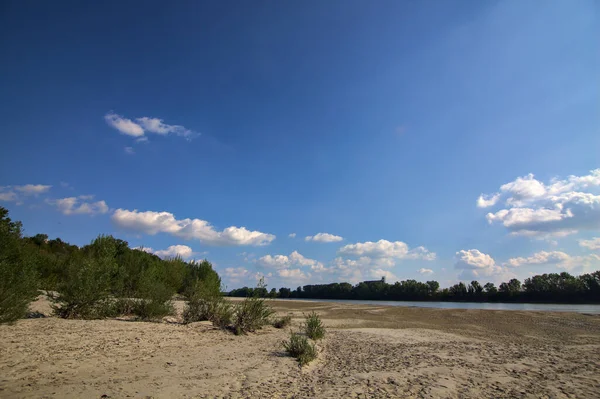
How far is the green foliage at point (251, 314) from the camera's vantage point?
15.0m

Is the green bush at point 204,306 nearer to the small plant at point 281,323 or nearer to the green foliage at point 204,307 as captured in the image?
the green foliage at point 204,307

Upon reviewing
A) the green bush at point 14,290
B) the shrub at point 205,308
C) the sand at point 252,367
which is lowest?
the sand at point 252,367

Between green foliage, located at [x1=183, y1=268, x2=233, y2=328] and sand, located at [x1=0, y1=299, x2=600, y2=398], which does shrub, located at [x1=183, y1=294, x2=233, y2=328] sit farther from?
sand, located at [x1=0, y1=299, x2=600, y2=398]

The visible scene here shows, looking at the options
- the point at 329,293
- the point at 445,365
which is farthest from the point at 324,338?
the point at 329,293

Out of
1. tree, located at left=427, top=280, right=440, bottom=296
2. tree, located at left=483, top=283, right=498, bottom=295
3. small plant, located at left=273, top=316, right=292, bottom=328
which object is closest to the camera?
small plant, located at left=273, top=316, right=292, bottom=328

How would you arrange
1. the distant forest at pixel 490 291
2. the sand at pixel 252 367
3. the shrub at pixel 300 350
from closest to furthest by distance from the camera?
the sand at pixel 252 367 → the shrub at pixel 300 350 → the distant forest at pixel 490 291

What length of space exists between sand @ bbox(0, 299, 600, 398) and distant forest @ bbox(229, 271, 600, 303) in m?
57.5

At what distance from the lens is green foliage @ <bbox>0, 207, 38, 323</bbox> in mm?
10453

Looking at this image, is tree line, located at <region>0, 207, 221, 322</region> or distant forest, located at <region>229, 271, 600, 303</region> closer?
tree line, located at <region>0, 207, 221, 322</region>

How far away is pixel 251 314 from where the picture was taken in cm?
1510

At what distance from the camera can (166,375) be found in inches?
283

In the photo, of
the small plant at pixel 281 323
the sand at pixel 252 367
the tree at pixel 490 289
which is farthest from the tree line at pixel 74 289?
the tree at pixel 490 289

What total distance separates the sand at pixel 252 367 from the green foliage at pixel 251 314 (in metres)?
1.29

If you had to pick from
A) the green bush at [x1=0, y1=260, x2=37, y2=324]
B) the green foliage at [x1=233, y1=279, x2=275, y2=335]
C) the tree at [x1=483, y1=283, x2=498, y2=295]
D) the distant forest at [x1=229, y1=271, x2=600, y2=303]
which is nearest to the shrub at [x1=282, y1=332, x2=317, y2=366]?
the green foliage at [x1=233, y1=279, x2=275, y2=335]
